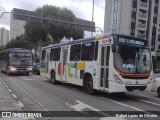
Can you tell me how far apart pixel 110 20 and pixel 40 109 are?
63020mm

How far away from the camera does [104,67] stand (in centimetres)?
1288

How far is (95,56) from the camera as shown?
13.7 m

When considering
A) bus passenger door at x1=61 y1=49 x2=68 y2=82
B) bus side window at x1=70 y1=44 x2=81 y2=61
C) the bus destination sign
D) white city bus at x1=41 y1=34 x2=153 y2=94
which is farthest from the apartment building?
the bus destination sign

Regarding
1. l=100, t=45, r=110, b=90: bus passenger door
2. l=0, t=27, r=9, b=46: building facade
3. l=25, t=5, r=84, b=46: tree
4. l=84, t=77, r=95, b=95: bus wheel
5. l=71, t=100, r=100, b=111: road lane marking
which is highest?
l=0, t=27, r=9, b=46: building facade

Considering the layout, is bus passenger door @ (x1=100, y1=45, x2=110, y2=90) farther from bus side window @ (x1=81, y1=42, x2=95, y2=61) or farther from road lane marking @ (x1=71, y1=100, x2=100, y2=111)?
road lane marking @ (x1=71, y1=100, x2=100, y2=111)

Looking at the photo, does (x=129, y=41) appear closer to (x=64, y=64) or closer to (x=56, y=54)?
(x=64, y=64)

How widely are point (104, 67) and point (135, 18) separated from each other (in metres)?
56.0

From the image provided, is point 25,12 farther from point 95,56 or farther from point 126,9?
point 126,9

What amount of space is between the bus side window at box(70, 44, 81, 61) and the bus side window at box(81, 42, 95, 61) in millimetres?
577

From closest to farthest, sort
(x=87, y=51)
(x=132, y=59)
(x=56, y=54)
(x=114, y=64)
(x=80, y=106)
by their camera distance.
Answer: (x=80, y=106) → (x=114, y=64) → (x=132, y=59) → (x=87, y=51) → (x=56, y=54)

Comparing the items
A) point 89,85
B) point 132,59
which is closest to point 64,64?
point 89,85

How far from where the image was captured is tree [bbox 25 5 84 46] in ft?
189

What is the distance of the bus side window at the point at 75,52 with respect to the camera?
52.5 feet

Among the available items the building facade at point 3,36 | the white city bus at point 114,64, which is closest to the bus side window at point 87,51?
the white city bus at point 114,64
